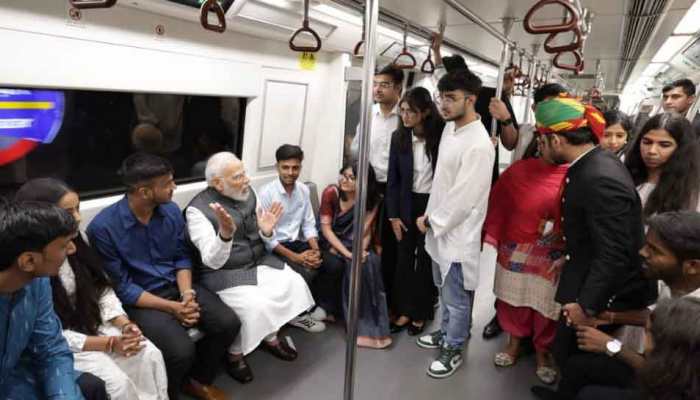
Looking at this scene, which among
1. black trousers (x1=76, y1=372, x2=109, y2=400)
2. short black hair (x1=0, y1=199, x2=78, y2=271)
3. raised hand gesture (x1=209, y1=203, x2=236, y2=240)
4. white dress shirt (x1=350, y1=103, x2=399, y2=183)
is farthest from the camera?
white dress shirt (x1=350, y1=103, x2=399, y2=183)

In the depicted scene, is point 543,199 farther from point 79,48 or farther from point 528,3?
point 79,48

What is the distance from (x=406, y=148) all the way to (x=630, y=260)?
5.33 ft

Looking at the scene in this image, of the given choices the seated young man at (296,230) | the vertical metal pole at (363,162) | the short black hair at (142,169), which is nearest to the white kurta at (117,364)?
the short black hair at (142,169)

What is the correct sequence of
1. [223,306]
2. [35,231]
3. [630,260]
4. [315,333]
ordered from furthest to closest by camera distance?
[315,333], [223,306], [630,260], [35,231]

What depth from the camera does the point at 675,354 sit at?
1316 millimetres

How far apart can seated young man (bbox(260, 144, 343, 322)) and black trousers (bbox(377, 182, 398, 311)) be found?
39cm

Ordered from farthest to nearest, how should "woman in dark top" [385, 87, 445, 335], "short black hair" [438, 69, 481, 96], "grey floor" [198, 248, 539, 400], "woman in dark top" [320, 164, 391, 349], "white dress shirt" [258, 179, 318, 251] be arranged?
"white dress shirt" [258, 179, 318, 251] < "woman in dark top" [320, 164, 391, 349] < "woman in dark top" [385, 87, 445, 335] < "grey floor" [198, 248, 539, 400] < "short black hair" [438, 69, 481, 96]

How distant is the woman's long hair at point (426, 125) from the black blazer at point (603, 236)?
3.55 ft

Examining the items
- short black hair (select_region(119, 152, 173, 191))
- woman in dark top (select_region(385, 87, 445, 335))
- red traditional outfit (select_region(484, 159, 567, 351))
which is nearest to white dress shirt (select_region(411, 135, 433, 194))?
woman in dark top (select_region(385, 87, 445, 335))

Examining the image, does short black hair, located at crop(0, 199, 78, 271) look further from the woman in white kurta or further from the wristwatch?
the wristwatch

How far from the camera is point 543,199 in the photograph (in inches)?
111

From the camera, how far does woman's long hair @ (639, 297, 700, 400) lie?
1.28m

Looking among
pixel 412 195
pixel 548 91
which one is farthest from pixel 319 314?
pixel 548 91

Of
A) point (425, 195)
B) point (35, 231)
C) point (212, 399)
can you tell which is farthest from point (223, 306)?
point (425, 195)
